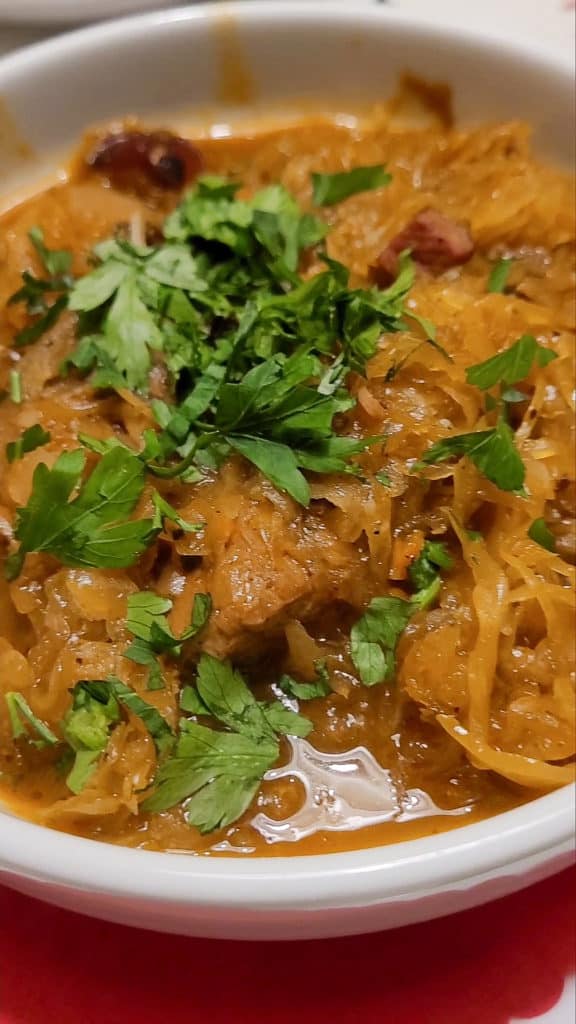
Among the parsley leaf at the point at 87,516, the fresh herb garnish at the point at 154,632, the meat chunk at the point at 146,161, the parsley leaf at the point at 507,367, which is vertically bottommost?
the fresh herb garnish at the point at 154,632

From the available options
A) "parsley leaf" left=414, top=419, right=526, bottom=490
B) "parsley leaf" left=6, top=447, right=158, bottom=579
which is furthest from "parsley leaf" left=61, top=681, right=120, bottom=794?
"parsley leaf" left=414, top=419, right=526, bottom=490

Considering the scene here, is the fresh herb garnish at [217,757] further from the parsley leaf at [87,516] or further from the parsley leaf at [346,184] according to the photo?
the parsley leaf at [346,184]

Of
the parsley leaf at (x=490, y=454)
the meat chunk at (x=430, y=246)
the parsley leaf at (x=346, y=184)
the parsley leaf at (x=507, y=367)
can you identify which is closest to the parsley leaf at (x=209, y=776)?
the parsley leaf at (x=490, y=454)

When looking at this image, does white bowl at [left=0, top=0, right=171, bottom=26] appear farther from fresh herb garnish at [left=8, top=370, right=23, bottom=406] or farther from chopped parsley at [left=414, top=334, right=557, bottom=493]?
chopped parsley at [left=414, top=334, right=557, bottom=493]

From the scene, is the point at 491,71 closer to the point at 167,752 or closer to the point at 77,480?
the point at 77,480

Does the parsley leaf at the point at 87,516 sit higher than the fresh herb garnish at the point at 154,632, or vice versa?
the parsley leaf at the point at 87,516

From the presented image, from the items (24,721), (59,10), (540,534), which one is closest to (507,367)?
(540,534)

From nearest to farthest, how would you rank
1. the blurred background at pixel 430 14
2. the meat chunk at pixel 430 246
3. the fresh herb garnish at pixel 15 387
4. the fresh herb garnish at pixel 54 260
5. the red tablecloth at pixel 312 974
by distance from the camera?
the red tablecloth at pixel 312 974 < the fresh herb garnish at pixel 15 387 < the meat chunk at pixel 430 246 < the fresh herb garnish at pixel 54 260 < the blurred background at pixel 430 14
